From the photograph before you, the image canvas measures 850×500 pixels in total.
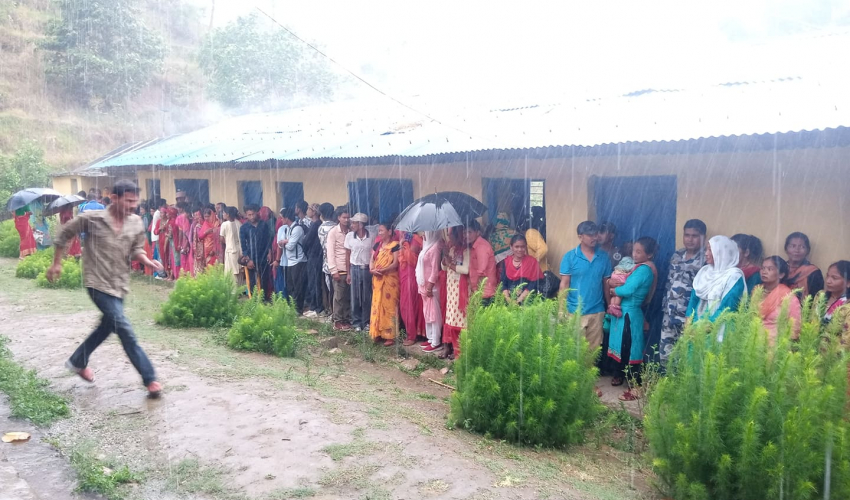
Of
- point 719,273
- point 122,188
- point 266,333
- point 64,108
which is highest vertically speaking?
point 64,108

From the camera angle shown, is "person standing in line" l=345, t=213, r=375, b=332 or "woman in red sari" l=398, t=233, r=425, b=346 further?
"person standing in line" l=345, t=213, r=375, b=332

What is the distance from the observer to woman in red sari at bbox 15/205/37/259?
49.2ft

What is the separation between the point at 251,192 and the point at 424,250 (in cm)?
663

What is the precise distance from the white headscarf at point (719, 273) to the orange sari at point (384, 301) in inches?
148

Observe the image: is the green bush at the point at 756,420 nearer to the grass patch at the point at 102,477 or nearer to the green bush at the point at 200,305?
the grass patch at the point at 102,477

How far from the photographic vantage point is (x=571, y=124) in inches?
269

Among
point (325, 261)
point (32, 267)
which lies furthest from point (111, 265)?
point (32, 267)

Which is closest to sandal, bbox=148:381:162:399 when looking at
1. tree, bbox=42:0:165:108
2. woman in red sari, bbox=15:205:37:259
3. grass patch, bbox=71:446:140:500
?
grass patch, bbox=71:446:140:500

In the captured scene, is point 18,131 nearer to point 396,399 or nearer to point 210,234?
point 210,234

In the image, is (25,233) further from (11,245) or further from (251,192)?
(251,192)

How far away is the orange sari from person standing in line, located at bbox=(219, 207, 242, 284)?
340cm

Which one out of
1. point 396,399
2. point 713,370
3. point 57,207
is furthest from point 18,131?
point 713,370

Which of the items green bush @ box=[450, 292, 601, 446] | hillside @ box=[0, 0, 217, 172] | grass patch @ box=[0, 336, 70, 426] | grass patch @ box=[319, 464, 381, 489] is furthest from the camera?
hillside @ box=[0, 0, 217, 172]

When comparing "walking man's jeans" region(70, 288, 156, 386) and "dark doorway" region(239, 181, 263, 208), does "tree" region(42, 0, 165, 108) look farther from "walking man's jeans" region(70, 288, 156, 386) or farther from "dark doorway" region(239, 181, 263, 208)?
"walking man's jeans" region(70, 288, 156, 386)
